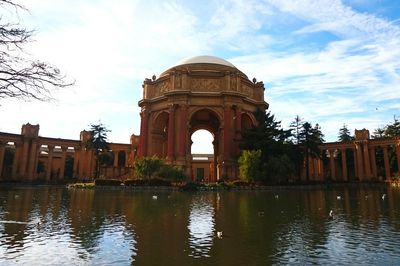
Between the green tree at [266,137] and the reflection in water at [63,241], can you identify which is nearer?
the reflection in water at [63,241]

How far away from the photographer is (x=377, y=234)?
10.6m

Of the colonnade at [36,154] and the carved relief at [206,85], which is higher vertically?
the carved relief at [206,85]

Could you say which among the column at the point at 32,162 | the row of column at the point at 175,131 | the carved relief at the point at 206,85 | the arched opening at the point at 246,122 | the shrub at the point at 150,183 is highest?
the carved relief at the point at 206,85

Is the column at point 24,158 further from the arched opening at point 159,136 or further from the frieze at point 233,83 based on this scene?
the frieze at point 233,83

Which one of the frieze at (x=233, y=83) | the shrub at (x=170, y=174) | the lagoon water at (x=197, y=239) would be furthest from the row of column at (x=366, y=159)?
the lagoon water at (x=197, y=239)

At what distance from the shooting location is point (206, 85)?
53500 mm

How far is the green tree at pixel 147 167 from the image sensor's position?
3806 cm

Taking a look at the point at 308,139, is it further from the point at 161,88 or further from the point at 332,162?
the point at 161,88

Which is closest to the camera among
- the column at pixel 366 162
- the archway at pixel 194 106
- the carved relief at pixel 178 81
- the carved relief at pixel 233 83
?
the archway at pixel 194 106

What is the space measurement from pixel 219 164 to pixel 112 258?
Result: 4270 centimetres

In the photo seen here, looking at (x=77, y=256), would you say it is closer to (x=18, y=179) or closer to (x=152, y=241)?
(x=152, y=241)

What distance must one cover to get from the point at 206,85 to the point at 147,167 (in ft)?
66.9

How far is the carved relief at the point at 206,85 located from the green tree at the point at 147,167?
18328 millimetres

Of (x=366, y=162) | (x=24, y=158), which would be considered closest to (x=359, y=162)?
(x=366, y=162)
